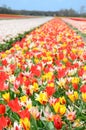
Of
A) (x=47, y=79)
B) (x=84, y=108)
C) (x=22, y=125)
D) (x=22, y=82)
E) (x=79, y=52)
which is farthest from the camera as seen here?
(x=79, y=52)

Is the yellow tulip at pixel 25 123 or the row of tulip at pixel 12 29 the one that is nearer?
the yellow tulip at pixel 25 123

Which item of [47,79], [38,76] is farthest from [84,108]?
[38,76]

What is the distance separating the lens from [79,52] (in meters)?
5.54

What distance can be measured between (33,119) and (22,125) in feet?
0.67

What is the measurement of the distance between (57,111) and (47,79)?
103 centimetres

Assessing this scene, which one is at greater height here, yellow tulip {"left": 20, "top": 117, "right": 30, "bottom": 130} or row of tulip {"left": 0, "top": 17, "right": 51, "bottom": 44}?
yellow tulip {"left": 20, "top": 117, "right": 30, "bottom": 130}

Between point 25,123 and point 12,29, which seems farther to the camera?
point 12,29

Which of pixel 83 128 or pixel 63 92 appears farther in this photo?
pixel 63 92

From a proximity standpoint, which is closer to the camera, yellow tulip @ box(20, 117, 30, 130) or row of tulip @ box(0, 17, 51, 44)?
yellow tulip @ box(20, 117, 30, 130)

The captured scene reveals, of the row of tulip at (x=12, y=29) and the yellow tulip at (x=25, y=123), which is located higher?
the yellow tulip at (x=25, y=123)

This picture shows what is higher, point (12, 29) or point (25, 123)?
point (25, 123)

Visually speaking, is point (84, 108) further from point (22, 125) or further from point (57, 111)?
point (22, 125)

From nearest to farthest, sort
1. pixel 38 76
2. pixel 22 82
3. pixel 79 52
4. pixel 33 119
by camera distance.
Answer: pixel 33 119 → pixel 22 82 → pixel 38 76 → pixel 79 52

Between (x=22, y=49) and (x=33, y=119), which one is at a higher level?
(x=33, y=119)
